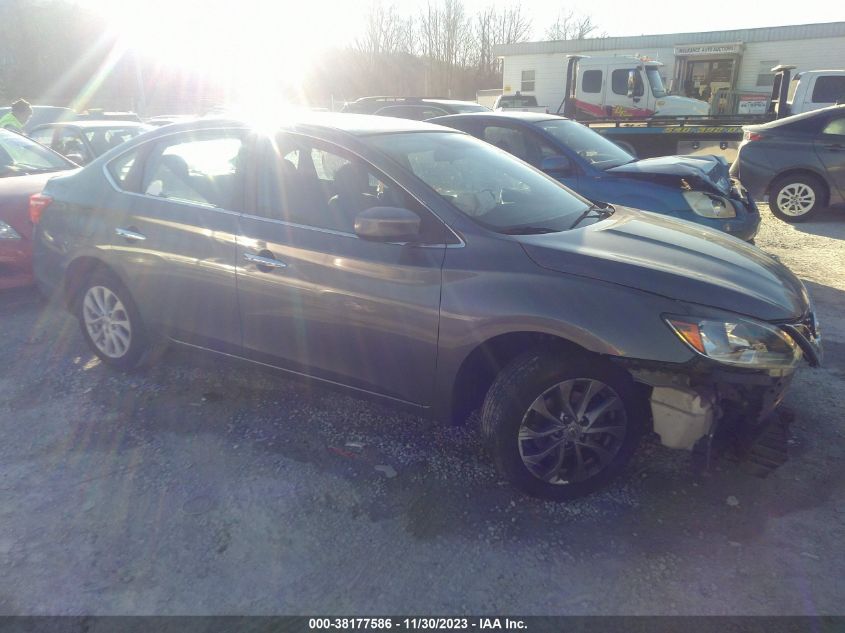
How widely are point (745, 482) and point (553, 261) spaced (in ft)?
4.78

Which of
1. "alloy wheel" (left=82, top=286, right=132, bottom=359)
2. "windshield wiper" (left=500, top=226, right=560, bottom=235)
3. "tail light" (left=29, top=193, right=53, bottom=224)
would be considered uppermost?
"windshield wiper" (left=500, top=226, right=560, bottom=235)

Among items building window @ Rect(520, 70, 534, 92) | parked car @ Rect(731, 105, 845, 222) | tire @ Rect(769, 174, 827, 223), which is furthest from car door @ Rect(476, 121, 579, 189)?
building window @ Rect(520, 70, 534, 92)

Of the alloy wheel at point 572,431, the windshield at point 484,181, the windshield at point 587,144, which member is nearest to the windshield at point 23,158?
the windshield at point 484,181

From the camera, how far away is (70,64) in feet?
113

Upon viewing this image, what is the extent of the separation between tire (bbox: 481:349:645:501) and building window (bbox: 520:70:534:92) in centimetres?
2597

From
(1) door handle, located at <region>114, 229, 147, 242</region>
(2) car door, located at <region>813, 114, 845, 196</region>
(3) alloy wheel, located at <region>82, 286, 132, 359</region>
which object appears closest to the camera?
(1) door handle, located at <region>114, 229, 147, 242</region>

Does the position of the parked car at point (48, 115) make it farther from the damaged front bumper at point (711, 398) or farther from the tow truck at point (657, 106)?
the damaged front bumper at point (711, 398)

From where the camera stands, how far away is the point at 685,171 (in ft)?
19.4

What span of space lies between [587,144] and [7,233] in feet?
18.2

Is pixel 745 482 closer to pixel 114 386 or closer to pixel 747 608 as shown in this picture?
pixel 747 608

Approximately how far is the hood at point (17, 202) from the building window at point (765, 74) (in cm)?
2670

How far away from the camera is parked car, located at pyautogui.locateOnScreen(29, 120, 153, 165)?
336 inches

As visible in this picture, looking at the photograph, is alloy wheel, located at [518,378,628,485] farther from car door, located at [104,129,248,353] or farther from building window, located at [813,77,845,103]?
building window, located at [813,77,845,103]

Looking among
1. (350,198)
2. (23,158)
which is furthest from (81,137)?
(350,198)
